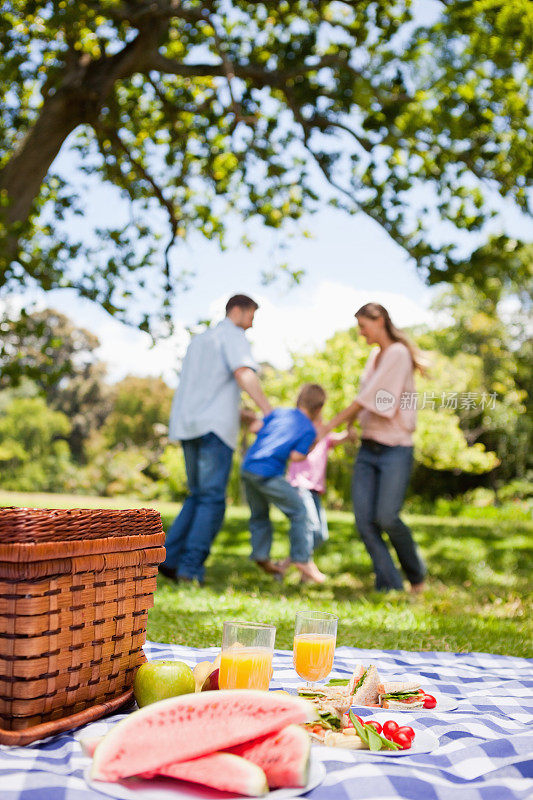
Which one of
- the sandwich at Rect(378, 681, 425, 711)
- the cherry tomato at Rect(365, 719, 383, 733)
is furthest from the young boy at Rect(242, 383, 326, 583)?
the cherry tomato at Rect(365, 719, 383, 733)

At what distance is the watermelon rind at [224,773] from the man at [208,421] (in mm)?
3303

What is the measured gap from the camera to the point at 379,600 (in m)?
4.36

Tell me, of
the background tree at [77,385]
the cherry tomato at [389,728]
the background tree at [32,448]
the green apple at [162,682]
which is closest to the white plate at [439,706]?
the cherry tomato at [389,728]

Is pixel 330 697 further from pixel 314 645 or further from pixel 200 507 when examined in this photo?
pixel 200 507

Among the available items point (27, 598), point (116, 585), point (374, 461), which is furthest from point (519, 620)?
point (27, 598)

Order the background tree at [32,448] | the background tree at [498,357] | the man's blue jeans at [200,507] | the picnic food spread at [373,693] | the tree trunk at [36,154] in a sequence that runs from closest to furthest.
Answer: the picnic food spread at [373,693], the man's blue jeans at [200,507], the tree trunk at [36,154], the background tree at [498,357], the background tree at [32,448]

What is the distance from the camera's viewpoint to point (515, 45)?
4.82 metres

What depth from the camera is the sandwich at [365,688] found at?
6.18 feet

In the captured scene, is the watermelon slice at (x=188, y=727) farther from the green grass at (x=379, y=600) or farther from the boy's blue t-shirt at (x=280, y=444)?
the boy's blue t-shirt at (x=280, y=444)

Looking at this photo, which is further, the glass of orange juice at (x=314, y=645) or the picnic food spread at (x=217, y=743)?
the glass of orange juice at (x=314, y=645)

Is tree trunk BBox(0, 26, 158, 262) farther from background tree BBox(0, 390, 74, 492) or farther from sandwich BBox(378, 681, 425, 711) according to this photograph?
background tree BBox(0, 390, 74, 492)

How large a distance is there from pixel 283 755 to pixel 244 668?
0.33m

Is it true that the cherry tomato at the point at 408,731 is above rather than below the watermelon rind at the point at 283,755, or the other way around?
below

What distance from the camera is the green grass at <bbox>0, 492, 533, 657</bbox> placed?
3221 mm
